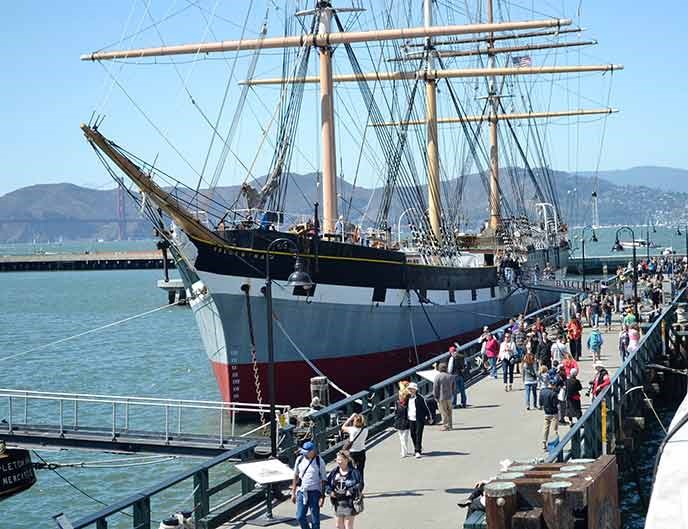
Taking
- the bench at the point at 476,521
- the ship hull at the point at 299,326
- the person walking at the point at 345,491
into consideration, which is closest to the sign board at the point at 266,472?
the person walking at the point at 345,491

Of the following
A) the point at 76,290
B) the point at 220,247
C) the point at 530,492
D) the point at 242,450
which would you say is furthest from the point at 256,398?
the point at 76,290

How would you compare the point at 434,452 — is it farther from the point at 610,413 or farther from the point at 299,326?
the point at 299,326

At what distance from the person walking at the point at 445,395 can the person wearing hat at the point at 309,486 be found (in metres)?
7.53

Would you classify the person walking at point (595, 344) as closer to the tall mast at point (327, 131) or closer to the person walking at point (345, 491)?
the tall mast at point (327, 131)

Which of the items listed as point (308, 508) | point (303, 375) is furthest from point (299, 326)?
point (308, 508)

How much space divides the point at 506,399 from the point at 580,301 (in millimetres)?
19453

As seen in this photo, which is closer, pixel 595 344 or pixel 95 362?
pixel 595 344

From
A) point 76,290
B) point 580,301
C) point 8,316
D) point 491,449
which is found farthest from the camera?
point 76,290

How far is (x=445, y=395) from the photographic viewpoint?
844 inches

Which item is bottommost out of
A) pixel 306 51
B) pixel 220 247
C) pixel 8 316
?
pixel 8 316

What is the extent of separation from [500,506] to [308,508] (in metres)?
3.25

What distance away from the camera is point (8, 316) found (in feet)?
333

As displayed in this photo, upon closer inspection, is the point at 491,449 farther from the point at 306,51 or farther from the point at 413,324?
the point at 306,51

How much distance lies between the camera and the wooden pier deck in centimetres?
1545
